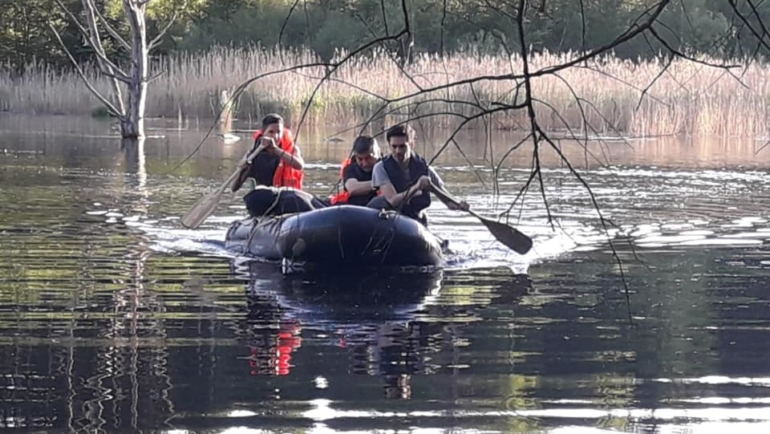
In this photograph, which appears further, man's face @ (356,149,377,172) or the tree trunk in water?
the tree trunk in water

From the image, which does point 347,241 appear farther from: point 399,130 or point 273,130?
point 399,130

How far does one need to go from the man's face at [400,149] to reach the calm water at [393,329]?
0.86 m

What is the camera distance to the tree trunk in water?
23.1 m

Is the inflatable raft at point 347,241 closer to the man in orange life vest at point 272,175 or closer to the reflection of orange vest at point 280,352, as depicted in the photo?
the man in orange life vest at point 272,175

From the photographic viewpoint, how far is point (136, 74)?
23.4 metres

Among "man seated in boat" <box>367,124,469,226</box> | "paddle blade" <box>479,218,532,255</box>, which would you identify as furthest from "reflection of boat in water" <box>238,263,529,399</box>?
"man seated in boat" <box>367,124,469,226</box>

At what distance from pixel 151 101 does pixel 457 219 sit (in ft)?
55.9

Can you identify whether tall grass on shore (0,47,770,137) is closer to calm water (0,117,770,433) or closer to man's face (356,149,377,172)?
calm water (0,117,770,433)

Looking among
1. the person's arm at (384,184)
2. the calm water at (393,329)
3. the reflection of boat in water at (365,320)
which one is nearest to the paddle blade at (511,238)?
the calm water at (393,329)

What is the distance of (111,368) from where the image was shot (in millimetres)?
6621

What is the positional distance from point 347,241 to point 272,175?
1.80 meters

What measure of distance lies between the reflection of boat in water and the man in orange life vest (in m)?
0.81

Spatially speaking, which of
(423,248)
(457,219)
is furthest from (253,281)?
(457,219)

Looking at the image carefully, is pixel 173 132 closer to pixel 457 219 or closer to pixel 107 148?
pixel 107 148
